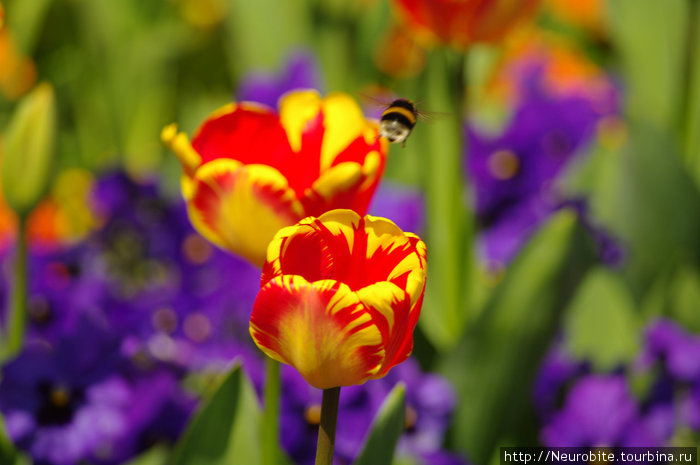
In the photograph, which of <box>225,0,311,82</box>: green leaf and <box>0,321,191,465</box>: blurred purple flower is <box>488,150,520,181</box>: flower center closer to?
<box>0,321,191,465</box>: blurred purple flower

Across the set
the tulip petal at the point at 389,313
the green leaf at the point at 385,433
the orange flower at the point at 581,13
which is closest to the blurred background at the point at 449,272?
the green leaf at the point at 385,433

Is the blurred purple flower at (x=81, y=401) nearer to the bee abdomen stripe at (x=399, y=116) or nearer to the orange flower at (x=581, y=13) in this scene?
the bee abdomen stripe at (x=399, y=116)

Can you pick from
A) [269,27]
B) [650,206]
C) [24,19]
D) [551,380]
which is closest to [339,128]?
[551,380]

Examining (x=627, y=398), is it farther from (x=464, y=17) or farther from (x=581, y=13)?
(x=581, y=13)

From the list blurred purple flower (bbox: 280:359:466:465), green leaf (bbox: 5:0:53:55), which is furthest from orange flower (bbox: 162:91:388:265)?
green leaf (bbox: 5:0:53:55)

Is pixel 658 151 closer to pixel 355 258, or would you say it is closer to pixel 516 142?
pixel 516 142
